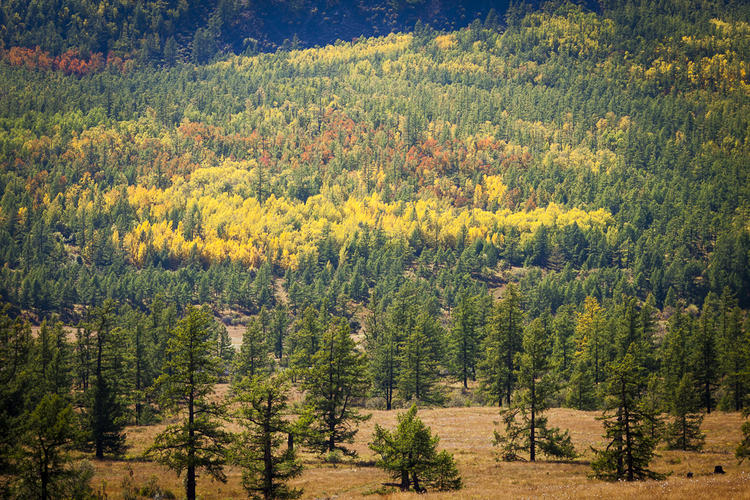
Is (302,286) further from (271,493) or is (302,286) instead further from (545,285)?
(271,493)

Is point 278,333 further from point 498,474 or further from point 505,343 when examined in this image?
point 498,474

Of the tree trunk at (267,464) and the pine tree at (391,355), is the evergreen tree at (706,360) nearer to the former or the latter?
the pine tree at (391,355)

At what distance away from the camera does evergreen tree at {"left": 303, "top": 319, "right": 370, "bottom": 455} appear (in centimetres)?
4812

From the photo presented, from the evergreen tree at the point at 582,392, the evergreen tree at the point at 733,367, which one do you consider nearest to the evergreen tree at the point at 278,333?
the evergreen tree at the point at 582,392

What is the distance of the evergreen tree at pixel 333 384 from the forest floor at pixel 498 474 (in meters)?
2.13

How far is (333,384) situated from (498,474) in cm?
1492

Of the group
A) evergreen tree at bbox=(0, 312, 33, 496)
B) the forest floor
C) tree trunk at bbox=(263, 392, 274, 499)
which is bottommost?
the forest floor

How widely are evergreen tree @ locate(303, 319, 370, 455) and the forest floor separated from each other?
2.13 meters

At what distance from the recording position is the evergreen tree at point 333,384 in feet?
158

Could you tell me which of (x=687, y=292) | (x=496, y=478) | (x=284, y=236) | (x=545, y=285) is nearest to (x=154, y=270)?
(x=284, y=236)

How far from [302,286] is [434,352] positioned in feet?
257

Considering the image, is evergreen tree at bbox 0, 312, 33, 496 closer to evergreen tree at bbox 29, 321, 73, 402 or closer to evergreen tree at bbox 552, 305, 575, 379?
evergreen tree at bbox 29, 321, 73, 402

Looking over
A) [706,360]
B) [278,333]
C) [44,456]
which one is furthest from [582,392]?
[278,333]

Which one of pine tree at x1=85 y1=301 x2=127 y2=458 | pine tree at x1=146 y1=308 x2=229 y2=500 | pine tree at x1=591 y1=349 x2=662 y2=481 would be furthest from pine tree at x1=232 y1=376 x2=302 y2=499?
pine tree at x1=85 y1=301 x2=127 y2=458
